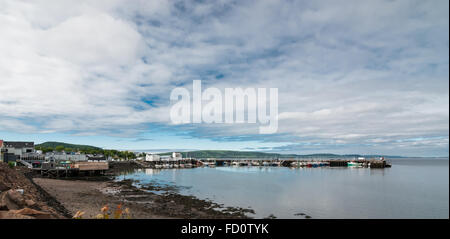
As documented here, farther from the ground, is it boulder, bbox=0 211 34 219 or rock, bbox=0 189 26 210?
boulder, bbox=0 211 34 219

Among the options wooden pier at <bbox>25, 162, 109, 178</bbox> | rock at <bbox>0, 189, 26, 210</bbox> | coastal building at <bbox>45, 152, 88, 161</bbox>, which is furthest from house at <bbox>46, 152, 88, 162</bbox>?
rock at <bbox>0, 189, 26, 210</bbox>

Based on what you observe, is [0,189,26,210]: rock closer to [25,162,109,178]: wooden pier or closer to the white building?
[25,162,109,178]: wooden pier

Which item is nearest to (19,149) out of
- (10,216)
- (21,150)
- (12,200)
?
(21,150)

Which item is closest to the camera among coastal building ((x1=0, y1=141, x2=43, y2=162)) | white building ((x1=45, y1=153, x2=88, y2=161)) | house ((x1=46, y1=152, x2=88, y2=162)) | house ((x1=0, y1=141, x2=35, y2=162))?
house ((x1=0, y1=141, x2=35, y2=162))

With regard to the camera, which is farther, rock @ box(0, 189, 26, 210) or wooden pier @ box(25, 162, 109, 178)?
wooden pier @ box(25, 162, 109, 178)

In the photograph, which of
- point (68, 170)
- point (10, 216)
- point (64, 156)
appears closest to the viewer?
point (10, 216)

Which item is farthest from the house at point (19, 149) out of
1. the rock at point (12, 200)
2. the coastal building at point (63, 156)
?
the rock at point (12, 200)

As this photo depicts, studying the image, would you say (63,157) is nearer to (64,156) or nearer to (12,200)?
(64,156)

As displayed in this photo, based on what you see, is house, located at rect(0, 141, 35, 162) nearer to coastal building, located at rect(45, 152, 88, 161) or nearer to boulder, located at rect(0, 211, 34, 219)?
coastal building, located at rect(45, 152, 88, 161)

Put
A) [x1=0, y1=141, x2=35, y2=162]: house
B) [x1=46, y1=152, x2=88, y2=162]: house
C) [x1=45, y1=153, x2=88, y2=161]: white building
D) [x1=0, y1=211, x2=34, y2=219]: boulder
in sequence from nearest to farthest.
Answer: [x1=0, y1=211, x2=34, y2=219]: boulder < [x1=0, y1=141, x2=35, y2=162]: house < [x1=45, y1=153, x2=88, y2=161]: white building < [x1=46, y1=152, x2=88, y2=162]: house
